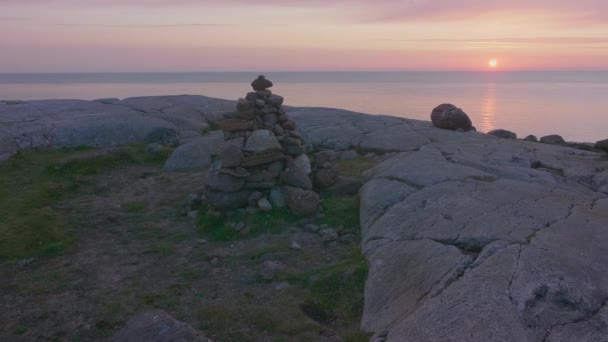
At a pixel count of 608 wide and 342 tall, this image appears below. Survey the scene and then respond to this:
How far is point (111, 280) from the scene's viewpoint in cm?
812

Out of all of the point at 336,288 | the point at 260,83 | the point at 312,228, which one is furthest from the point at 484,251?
the point at 260,83

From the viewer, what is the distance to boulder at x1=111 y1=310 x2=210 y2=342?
232 inches

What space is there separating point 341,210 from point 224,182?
2.56m

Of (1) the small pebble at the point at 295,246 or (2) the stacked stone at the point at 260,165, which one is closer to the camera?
(1) the small pebble at the point at 295,246

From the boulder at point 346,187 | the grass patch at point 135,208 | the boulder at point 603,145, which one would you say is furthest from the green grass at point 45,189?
the boulder at point 603,145

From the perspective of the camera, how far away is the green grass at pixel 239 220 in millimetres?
9828

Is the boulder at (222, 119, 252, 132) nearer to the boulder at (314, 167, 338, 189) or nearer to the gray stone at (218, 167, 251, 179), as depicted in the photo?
the gray stone at (218, 167, 251, 179)

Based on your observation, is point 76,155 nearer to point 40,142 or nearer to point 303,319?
point 40,142

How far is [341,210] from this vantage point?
33.9 feet

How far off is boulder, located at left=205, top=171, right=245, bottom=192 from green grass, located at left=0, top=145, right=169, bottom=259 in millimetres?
2922

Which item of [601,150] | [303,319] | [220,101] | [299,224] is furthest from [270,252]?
[220,101]

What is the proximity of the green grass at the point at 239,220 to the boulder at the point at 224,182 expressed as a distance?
0.53m

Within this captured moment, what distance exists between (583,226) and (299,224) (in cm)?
496

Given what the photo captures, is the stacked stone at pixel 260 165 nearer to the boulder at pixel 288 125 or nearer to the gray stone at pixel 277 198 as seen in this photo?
the gray stone at pixel 277 198
